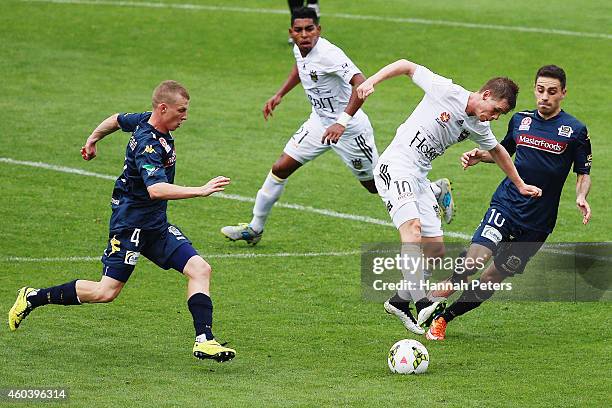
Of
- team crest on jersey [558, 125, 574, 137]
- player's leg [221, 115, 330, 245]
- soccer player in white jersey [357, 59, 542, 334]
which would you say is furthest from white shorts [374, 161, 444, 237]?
player's leg [221, 115, 330, 245]

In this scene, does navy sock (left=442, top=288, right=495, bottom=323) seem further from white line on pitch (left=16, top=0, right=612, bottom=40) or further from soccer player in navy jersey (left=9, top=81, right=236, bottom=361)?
white line on pitch (left=16, top=0, right=612, bottom=40)

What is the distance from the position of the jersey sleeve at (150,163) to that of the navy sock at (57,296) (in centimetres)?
119

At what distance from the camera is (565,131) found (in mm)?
10109

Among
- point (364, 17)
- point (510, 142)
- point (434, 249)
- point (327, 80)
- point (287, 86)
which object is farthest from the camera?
point (364, 17)

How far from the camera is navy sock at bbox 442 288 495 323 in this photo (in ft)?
33.0

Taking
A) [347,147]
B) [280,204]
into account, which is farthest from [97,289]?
[280,204]

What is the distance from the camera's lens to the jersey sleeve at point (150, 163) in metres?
8.76

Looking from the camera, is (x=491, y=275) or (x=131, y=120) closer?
(x=131, y=120)

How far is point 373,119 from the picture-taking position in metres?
19.3

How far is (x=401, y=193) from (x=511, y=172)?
0.91 metres

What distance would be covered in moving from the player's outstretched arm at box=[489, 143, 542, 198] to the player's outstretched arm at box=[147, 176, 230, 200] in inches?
→ 102

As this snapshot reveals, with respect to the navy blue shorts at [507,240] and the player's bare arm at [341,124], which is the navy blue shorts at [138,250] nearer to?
the player's bare arm at [341,124]

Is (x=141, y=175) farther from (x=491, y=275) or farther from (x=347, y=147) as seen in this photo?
(x=347, y=147)

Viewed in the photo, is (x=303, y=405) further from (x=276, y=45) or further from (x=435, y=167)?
(x=276, y=45)
